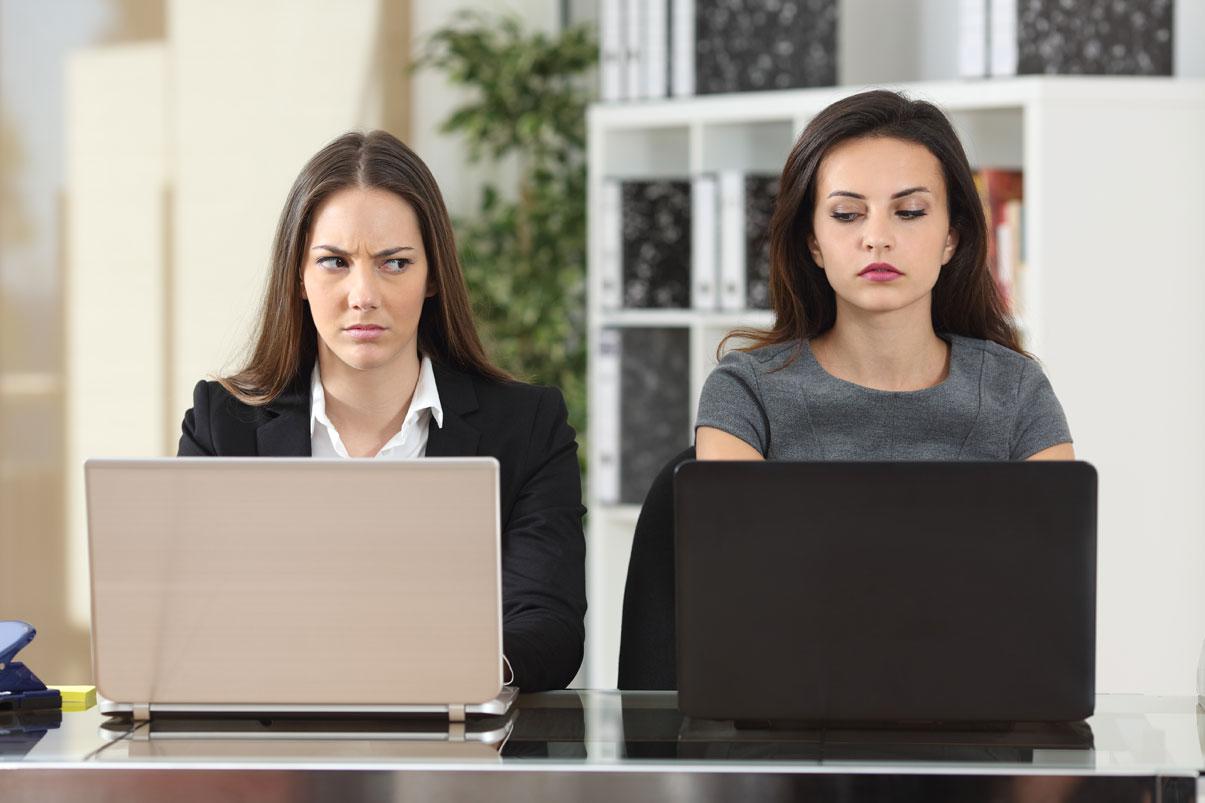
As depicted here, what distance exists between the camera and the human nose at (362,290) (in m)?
1.71

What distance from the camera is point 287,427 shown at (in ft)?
6.11

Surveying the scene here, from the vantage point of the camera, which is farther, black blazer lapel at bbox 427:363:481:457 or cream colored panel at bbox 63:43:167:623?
cream colored panel at bbox 63:43:167:623

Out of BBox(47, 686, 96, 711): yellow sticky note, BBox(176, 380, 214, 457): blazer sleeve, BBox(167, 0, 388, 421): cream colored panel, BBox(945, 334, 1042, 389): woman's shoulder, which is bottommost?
BBox(47, 686, 96, 711): yellow sticky note

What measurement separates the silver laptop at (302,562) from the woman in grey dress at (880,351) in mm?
648

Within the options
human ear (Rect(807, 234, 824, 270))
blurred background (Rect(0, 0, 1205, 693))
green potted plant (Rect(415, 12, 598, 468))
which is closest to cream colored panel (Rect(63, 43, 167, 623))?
blurred background (Rect(0, 0, 1205, 693))

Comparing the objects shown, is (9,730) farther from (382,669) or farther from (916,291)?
(916,291)

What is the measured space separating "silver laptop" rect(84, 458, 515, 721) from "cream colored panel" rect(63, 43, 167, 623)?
8.14 feet

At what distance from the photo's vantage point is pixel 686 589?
1.24 m

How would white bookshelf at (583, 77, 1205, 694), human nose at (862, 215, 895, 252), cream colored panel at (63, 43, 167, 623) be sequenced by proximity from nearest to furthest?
human nose at (862, 215, 895, 252) → white bookshelf at (583, 77, 1205, 694) → cream colored panel at (63, 43, 167, 623)

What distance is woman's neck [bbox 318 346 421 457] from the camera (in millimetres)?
1881

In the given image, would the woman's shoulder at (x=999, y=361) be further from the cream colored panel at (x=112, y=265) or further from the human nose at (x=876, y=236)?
the cream colored panel at (x=112, y=265)

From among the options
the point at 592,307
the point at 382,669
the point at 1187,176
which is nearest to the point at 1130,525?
the point at 1187,176

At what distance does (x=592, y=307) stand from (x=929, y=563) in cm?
258

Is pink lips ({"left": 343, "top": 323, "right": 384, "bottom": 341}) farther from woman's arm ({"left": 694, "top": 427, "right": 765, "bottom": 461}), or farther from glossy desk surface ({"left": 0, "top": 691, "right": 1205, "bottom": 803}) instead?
glossy desk surface ({"left": 0, "top": 691, "right": 1205, "bottom": 803})
